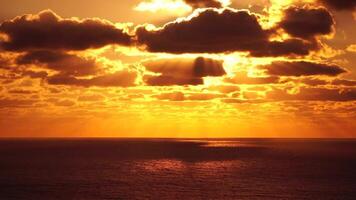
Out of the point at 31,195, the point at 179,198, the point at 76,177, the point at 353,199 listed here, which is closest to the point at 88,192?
the point at 31,195

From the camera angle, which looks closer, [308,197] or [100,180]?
[308,197]

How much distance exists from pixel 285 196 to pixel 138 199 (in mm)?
23484

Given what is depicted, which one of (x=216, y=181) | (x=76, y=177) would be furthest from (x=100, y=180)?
(x=216, y=181)

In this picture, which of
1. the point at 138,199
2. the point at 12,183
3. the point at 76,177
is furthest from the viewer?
the point at 76,177

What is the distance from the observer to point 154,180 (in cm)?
10231

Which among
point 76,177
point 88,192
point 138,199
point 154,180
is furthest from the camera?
point 76,177

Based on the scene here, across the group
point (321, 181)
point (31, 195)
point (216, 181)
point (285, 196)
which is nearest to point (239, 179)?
point (216, 181)

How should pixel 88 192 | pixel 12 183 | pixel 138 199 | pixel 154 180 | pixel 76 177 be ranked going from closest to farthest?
pixel 138 199 → pixel 88 192 → pixel 12 183 → pixel 154 180 → pixel 76 177

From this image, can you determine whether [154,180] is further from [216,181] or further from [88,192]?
[88,192]

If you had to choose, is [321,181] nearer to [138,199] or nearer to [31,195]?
[138,199]

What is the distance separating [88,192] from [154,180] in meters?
21.8

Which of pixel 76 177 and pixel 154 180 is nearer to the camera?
pixel 154 180

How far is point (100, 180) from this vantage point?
103m

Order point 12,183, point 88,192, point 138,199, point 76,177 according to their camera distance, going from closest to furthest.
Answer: point 138,199 < point 88,192 < point 12,183 < point 76,177
